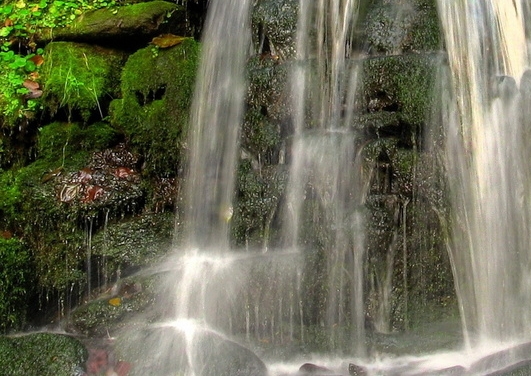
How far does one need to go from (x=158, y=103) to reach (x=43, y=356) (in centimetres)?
244

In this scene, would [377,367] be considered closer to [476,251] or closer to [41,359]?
[476,251]

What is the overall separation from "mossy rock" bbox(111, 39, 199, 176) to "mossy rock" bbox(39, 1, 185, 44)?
283 mm

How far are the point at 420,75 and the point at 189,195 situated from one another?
2.06m

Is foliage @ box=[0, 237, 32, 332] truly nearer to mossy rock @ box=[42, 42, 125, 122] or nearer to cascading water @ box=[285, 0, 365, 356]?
mossy rock @ box=[42, 42, 125, 122]

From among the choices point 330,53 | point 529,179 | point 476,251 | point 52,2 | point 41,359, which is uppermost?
point 52,2

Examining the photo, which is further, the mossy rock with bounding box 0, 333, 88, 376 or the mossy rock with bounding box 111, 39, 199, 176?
the mossy rock with bounding box 111, 39, 199, 176

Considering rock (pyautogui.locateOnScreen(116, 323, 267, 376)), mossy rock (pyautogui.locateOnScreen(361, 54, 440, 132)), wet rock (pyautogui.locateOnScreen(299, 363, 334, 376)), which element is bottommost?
wet rock (pyautogui.locateOnScreen(299, 363, 334, 376))

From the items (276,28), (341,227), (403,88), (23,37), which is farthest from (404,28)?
(23,37)

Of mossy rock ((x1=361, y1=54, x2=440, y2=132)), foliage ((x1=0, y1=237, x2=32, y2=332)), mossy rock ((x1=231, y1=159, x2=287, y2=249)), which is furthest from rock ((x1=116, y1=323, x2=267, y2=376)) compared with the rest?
mossy rock ((x1=361, y1=54, x2=440, y2=132))

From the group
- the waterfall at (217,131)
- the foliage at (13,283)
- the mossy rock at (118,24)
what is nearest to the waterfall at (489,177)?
the waterfall at (217,131)

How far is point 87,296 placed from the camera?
5195mm

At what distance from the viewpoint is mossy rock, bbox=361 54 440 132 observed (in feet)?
15.5

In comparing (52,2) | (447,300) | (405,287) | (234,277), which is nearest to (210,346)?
(234,277)

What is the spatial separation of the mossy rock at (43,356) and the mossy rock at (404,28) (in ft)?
10.2
